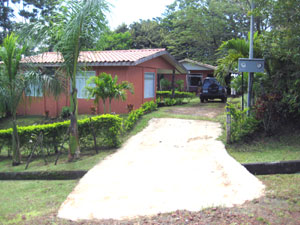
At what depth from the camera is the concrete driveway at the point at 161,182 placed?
15.6ft

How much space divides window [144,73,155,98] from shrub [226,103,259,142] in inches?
314

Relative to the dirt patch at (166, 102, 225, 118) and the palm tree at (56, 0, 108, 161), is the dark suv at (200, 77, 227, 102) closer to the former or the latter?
the dirt patch at (166, 102, 225, 118)

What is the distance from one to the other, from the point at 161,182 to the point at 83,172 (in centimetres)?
201

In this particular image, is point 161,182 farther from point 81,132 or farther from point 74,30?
point 74,30

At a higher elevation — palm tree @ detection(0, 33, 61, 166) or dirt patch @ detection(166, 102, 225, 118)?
palm tree @ detection(0, 33, 61, 166)

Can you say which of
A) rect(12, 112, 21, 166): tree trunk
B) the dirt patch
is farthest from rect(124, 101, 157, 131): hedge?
rect(12, 112, 21, 166): tree trunk

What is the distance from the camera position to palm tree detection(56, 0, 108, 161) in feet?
23.7

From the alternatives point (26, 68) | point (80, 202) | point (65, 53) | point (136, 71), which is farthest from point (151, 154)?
point (136, 71)

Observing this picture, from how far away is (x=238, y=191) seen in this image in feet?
16.8

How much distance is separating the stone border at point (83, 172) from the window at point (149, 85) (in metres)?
9.28

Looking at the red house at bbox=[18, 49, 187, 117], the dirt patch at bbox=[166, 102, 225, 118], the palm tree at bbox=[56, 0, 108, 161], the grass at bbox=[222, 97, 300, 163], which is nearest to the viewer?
the grass at bbox=[222, 97, 300, 163]

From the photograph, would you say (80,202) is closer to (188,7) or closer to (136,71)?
(136,71)

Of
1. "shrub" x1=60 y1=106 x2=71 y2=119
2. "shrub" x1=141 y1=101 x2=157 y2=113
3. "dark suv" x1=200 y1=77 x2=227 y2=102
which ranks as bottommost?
"shrub" x1=60 y1=106 x2=71 y2=119

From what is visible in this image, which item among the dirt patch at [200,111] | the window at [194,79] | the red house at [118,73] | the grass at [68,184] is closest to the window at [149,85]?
the red house at [118,73]
